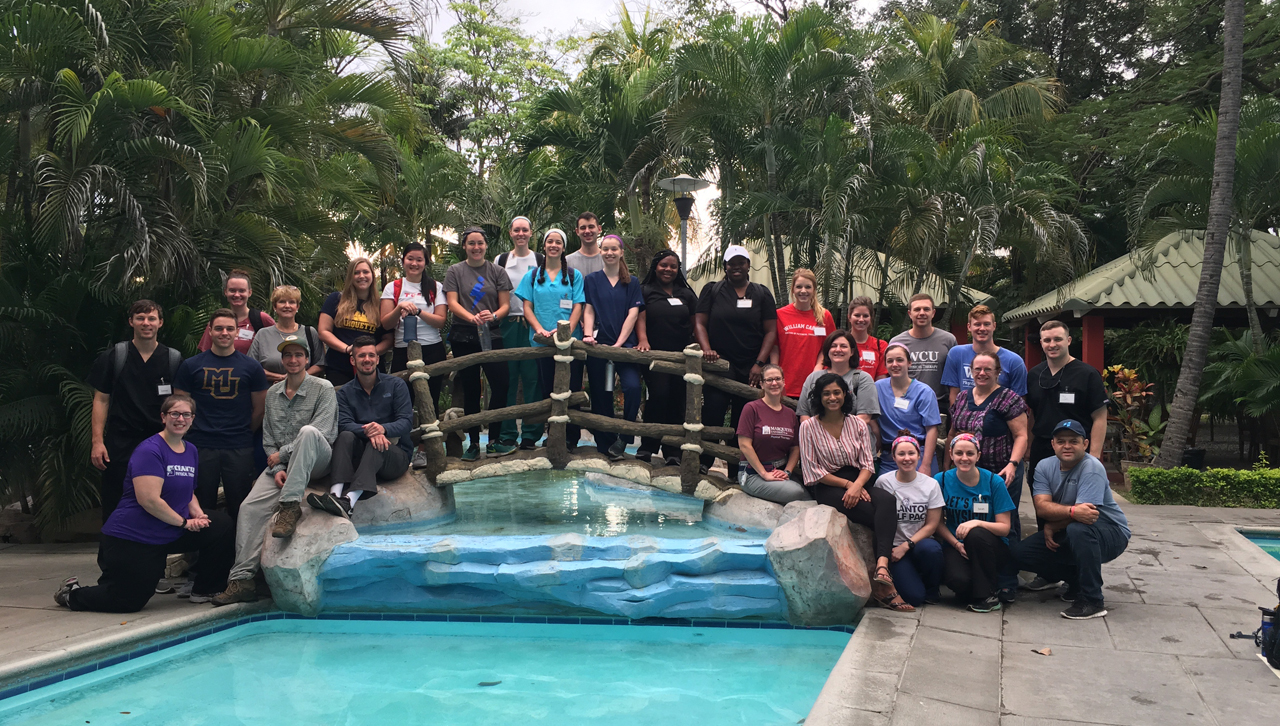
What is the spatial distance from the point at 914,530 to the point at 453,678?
2.86m

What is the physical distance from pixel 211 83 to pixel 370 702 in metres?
5.89

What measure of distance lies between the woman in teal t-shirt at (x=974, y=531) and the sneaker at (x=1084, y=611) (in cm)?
39

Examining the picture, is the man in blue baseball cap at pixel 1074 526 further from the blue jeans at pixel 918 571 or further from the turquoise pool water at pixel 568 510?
the turquoise pool water at pixel 568 510

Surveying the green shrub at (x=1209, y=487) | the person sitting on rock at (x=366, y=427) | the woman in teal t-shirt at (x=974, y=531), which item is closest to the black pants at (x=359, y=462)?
the person sitting on rock at (x=366, y=427)

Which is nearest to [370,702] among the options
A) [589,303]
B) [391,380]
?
[391,380]

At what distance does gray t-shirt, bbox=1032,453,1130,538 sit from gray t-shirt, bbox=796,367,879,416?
1106mm

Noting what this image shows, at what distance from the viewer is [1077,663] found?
4.38 m

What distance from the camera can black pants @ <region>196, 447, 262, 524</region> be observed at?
588cm

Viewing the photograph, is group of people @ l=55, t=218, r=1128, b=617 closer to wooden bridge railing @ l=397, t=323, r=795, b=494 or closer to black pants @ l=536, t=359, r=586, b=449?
black pants @ l=536, t=359, r=586, b=449

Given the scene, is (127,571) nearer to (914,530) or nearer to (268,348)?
(268,348)

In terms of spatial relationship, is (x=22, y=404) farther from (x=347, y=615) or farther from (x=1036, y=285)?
(x=1036, y=285)

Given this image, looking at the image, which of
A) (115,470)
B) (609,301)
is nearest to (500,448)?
(609,301)

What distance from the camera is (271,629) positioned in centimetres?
570

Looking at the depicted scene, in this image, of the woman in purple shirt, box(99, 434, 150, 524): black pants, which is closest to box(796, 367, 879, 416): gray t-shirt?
the woman in purple shirt
